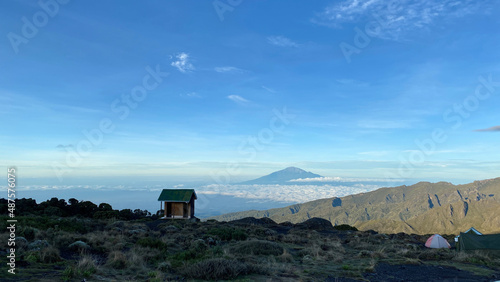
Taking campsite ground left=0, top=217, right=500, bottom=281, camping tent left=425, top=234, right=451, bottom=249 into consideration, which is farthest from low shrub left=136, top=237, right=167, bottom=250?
camping tent left=425, top=234, right=451, bottom=249

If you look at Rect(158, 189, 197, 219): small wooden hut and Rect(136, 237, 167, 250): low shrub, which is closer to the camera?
Rect(136, 237, 167, 250): low shrub

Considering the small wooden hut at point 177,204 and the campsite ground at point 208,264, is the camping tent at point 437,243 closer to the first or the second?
the campsite ground at point 208,264

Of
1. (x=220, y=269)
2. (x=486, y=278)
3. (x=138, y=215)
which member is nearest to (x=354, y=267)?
(x=486, y=278)

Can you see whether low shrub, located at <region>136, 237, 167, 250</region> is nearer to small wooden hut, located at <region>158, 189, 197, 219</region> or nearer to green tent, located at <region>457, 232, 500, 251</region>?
green tent, located at <region>457, 232, 500, 251</region>

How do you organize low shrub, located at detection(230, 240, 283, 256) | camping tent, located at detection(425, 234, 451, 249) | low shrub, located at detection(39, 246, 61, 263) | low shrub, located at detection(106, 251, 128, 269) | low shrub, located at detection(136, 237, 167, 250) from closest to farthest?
→ low shrub, located at detection(39, 246, 61, 263) → low shrub, located at detection(106, 251, 128, 269) → low shrub, located at detection(136, 237, 167, 250) → low shrub, located at detection(230, 240, 283, 256) → camping tent, located at detection(425, 234, 451, 249)

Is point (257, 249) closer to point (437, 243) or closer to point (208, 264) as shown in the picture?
point (208, 264)

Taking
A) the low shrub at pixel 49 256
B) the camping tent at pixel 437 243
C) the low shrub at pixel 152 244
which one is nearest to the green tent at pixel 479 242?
the camping tent at pixel 437 243

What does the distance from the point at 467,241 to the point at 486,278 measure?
8955 millimetres

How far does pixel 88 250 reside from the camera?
13625mm

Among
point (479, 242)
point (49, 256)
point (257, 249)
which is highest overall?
point (49, 256)

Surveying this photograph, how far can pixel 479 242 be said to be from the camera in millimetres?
19484

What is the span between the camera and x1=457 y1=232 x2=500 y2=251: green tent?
18844mm

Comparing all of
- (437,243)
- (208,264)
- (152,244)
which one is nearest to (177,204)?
(152,244)

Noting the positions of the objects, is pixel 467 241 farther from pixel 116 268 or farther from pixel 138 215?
pixel 138 215
